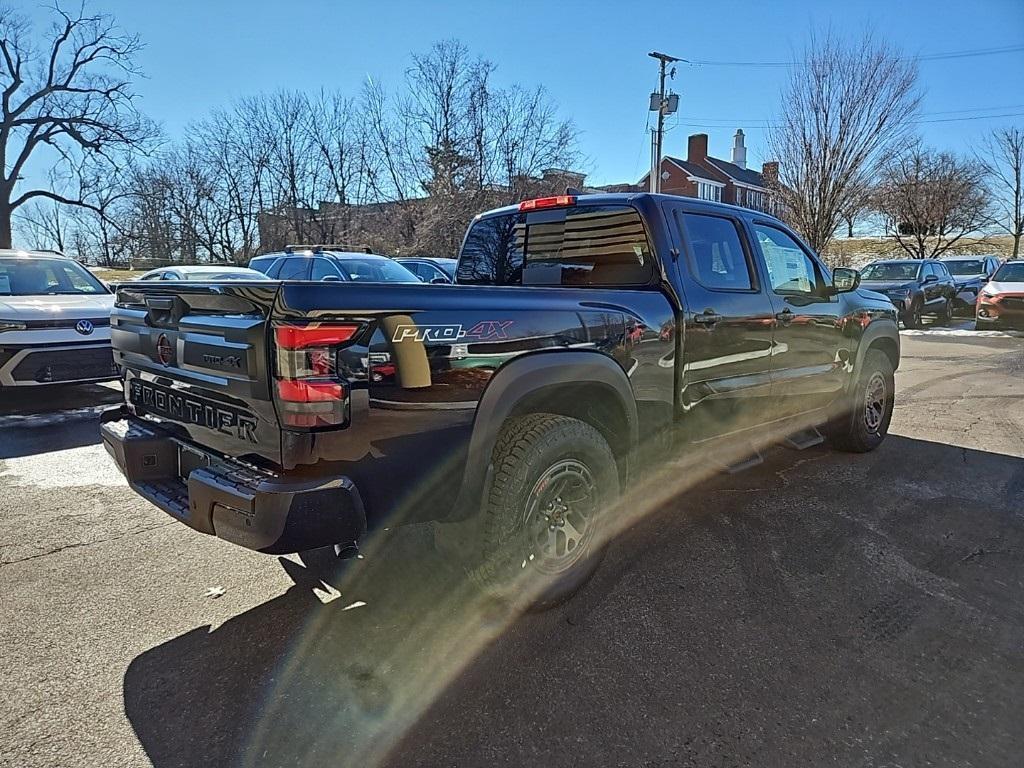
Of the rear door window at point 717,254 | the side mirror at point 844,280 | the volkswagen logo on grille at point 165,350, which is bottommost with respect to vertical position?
the volkswagen logo on grille at point 165,350

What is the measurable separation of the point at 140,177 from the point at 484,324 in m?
46.3

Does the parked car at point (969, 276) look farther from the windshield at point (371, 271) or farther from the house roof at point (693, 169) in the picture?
the house roof at point (693, 169)

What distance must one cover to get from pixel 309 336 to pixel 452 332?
22.2 inches

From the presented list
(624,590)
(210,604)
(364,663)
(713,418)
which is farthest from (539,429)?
(210,604)

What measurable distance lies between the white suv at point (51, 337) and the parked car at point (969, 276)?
69.2 feet

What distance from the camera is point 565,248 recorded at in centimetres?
409

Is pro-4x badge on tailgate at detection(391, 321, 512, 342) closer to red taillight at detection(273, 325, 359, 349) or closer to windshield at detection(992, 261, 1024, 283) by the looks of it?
red taillight at detection(273, 325, 359, 349)

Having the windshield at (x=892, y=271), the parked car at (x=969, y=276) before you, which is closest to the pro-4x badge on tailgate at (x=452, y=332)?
the windshield at (x=892, y=271)

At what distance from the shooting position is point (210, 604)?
10.6 feet

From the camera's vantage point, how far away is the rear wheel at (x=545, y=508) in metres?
2.93

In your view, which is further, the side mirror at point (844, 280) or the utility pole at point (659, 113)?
the utility pole at point (659, 113)

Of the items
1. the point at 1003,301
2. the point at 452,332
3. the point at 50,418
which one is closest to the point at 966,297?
the point at 1003,301

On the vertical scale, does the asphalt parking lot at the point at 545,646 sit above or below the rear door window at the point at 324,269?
below

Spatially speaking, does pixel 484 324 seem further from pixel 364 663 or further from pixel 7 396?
pixel 7 396
